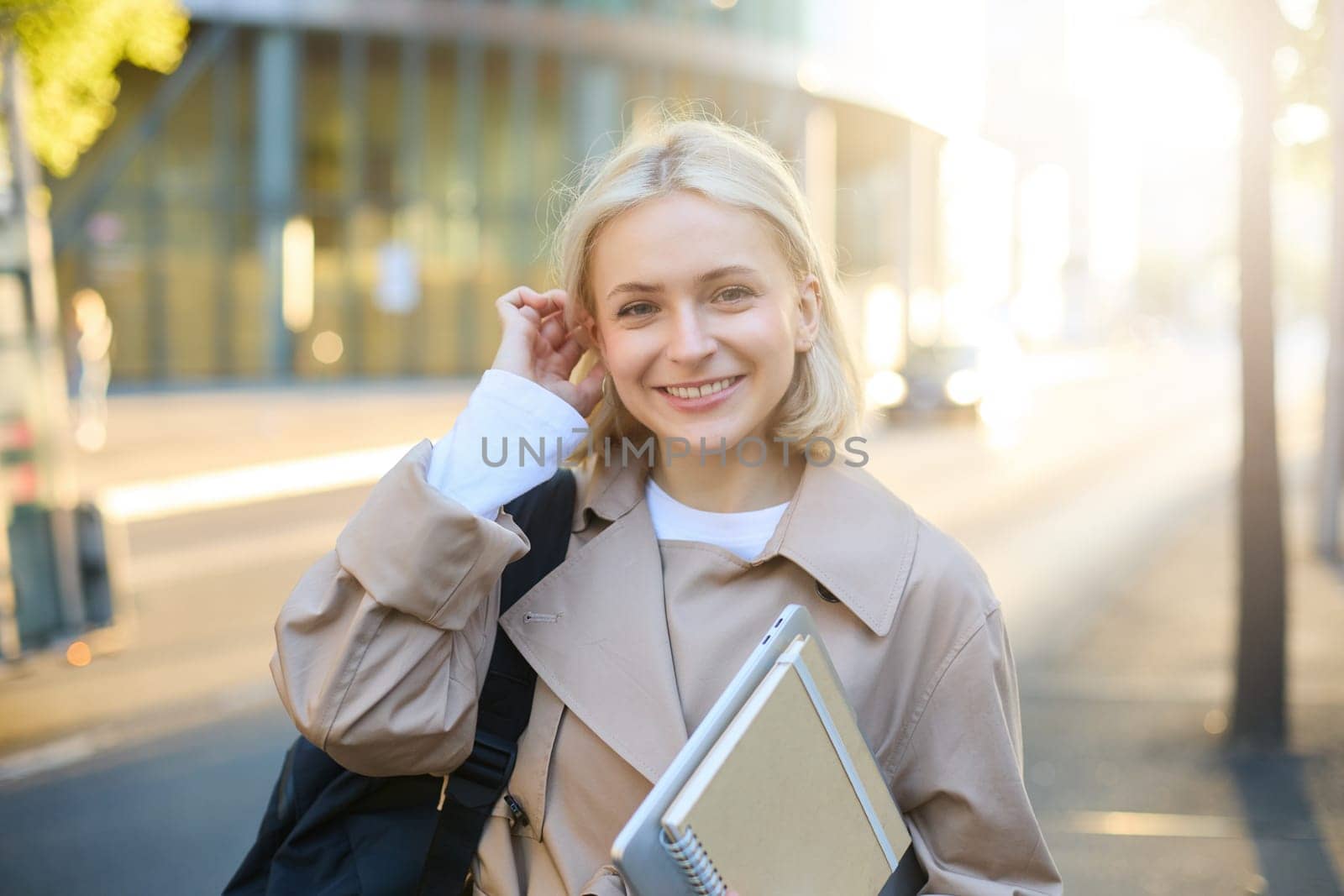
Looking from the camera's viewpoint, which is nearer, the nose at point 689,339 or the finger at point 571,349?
the nose at point 689,339

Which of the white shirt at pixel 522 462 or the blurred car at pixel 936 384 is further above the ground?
the white shirt at pixel 522 462

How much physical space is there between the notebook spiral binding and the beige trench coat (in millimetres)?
382

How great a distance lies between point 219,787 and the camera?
4.79 metres

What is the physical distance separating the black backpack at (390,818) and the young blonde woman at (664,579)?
1.5 inches

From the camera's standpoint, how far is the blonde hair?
1.99 metres

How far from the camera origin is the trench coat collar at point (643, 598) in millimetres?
1835

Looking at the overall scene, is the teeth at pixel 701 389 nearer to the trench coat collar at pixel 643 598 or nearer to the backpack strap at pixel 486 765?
the trench coat collar at pixel 643 598

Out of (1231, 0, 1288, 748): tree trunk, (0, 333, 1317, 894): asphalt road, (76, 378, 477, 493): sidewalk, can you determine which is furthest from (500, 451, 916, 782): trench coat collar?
(76, 378, 477, 493): sidewalk

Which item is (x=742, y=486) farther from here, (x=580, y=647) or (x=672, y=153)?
(x=672, y=153)

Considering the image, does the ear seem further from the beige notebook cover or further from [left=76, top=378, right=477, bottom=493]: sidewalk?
[left=76, top=378, right=477, bottom=493]: sidewalk

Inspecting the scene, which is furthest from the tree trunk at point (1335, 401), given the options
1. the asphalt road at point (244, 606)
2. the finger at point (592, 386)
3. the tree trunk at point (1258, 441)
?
the finger at point (592, 386)

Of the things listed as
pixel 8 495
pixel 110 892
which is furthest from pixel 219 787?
pixel 8 495

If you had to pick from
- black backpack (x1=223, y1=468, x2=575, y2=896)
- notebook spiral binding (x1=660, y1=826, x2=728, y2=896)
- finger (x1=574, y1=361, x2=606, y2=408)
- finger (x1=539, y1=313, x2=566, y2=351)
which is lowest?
black backpack (x1=223, y1=468, x2=575, y2=896)

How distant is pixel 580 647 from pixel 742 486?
43cm
